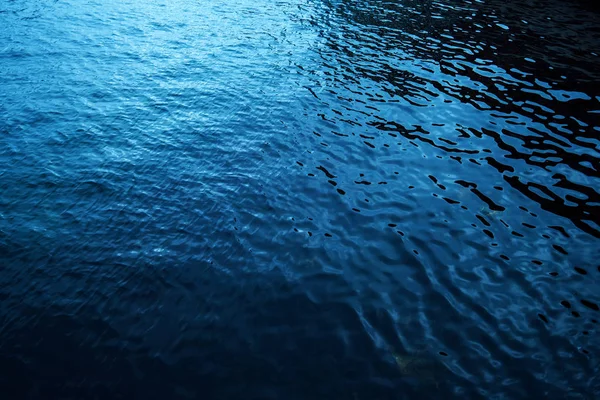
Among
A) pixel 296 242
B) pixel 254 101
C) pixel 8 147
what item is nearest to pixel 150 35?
pixel 254 101

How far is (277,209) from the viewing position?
840 inches

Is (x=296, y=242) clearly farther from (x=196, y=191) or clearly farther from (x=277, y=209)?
(x=196, y=191)

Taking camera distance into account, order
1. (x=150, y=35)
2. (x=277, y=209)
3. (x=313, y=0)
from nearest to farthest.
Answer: (x=277, y=209) → (x=150, y=35) → (x=313, y=0)

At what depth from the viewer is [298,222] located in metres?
20.6

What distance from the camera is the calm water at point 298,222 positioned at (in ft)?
47.2

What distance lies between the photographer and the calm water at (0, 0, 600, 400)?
47.2 feet

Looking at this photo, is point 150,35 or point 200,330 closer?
point 200,330

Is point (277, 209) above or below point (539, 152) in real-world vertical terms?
below

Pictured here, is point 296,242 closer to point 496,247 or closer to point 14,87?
point 496,247

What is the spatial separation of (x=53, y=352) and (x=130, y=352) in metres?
2.69

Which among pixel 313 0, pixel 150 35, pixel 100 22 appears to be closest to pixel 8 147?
pixel 150 35

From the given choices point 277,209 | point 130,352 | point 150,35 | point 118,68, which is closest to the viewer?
point 130,352

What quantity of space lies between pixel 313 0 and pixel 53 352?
5452cm

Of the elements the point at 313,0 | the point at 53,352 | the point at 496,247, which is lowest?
the point at 53,352
